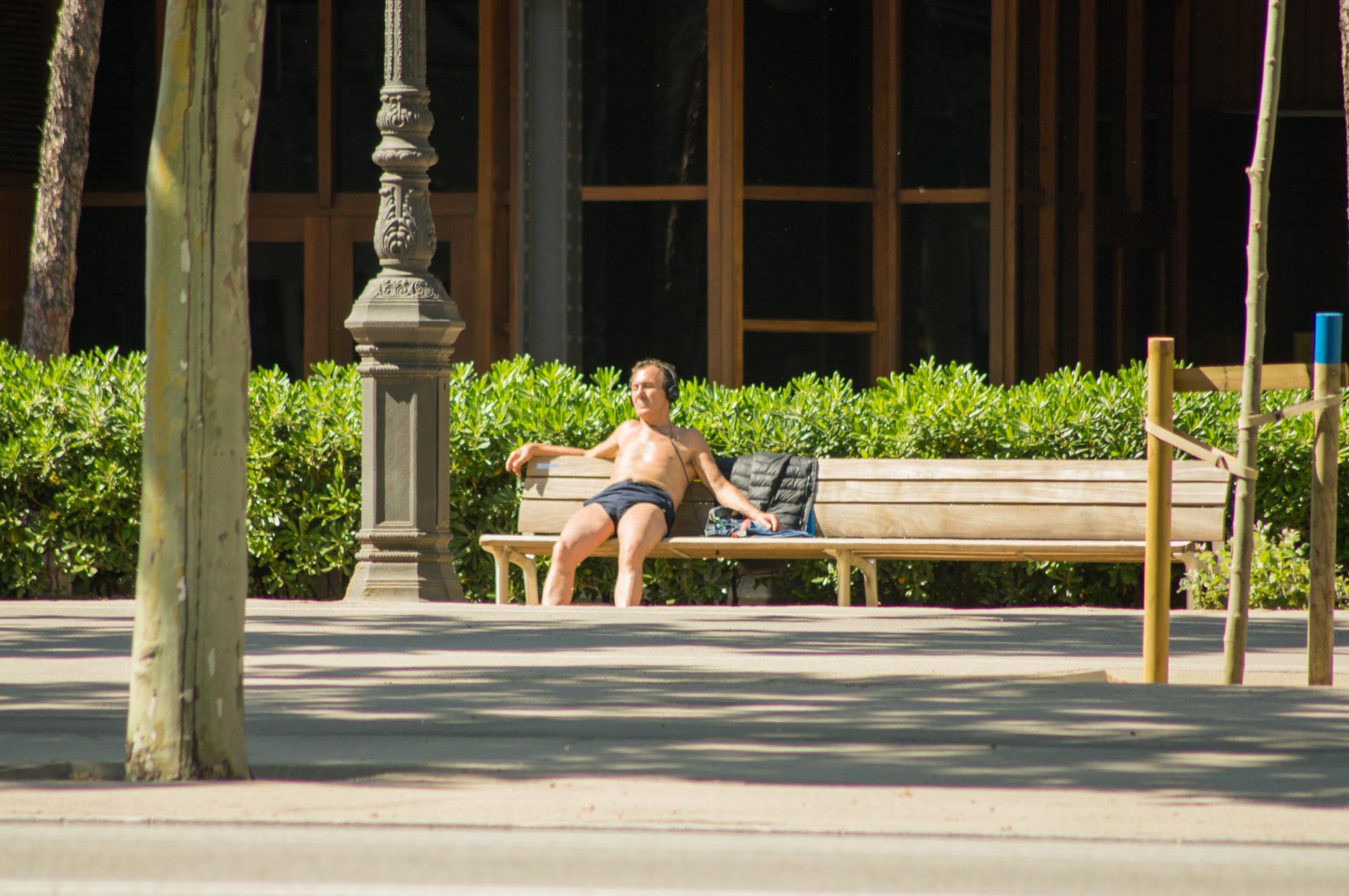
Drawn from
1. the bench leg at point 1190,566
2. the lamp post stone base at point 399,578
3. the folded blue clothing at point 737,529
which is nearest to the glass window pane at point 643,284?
the folded blue clothing at point 737,529

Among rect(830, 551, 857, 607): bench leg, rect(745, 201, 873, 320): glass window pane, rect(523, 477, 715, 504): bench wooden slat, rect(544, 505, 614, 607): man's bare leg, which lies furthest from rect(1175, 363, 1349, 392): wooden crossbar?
rect(745, 201, 873, 320): glass window pane

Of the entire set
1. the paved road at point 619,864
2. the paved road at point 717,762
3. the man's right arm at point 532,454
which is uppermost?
the man's right arm at point 532,454

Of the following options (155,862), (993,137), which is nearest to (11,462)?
(155,862)

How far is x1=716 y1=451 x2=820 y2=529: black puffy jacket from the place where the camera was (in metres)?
10.7

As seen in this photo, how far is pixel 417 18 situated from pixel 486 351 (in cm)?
664

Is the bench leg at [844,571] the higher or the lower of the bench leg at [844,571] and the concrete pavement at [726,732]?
the higher

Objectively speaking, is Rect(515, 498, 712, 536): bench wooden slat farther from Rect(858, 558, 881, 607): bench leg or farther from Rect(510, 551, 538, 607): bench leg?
Rect(858, 558, 881, 607): bench leg

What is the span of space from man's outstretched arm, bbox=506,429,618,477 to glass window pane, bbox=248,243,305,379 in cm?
737

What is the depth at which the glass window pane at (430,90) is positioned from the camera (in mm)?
17219

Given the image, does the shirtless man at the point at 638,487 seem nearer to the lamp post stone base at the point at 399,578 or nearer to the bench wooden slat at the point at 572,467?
the bench wooden slat at the point at 572,467

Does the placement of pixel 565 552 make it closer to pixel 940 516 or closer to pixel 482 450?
pixel 482 450

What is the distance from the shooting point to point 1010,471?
10.5 m

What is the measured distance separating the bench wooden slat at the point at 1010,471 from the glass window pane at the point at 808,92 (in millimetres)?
5988

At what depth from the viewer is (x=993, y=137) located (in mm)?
16234
